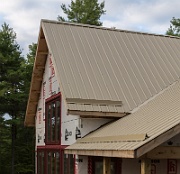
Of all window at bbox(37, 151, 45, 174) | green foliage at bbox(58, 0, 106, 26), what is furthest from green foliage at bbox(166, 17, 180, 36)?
window at bbox(37, 151, 45, 174)

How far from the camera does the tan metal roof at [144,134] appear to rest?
25.4ft

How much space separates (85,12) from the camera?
3581cm

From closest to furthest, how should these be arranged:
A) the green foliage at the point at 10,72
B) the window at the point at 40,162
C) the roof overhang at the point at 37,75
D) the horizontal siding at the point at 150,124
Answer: the horizontal siding at the point at 150,124 → the roof overhang at the point at 37,75 → the window at the point at 40,162 → the green foliage at the point at 10,72

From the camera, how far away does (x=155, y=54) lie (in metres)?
16.2

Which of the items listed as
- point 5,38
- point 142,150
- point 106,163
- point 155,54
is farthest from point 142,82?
point 5,38

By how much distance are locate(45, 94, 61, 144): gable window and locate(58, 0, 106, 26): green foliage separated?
19.5m

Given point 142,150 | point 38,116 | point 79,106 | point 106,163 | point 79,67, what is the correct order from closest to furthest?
1. point 142,150
2. point 106,163
3. point 79,106
4. point 79,67
5. point 38,116

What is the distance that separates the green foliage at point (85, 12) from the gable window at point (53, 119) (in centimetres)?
1947

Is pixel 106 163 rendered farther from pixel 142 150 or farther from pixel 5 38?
pixel 5 38

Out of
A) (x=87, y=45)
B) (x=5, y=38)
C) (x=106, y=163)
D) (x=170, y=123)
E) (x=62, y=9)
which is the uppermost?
(x=62, y=9)

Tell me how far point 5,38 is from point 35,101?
13.2m

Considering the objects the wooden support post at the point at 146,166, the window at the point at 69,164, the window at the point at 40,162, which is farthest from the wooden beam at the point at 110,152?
the window at the point at 40,162

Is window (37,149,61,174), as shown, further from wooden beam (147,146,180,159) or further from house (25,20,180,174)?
wooden beam (147,146,180,159)

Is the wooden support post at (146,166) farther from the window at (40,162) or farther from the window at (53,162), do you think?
the window at (40,162)
